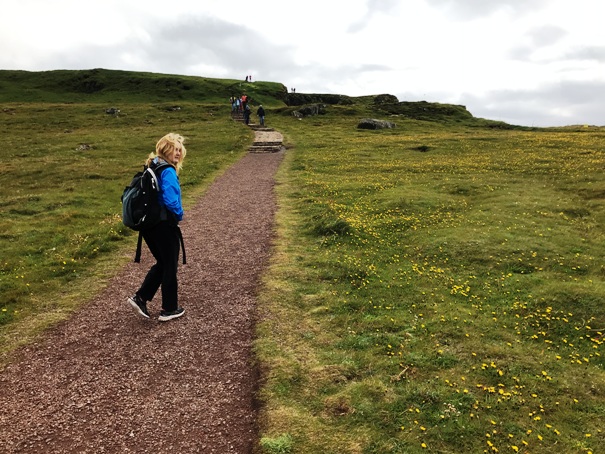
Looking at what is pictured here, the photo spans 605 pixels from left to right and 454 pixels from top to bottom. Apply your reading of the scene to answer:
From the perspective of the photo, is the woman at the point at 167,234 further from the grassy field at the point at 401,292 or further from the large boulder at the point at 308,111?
the large boulder at the point at 308,111

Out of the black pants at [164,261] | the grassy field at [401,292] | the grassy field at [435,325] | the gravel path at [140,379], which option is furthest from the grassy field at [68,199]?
the grassy field at [435,325]

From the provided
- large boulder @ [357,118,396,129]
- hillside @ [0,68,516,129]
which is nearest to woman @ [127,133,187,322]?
large boulder @ [357,118,396,129]

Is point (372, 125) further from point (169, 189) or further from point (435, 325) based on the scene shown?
point (169, 189)

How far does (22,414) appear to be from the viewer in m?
7.18

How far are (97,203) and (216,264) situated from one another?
533 inches

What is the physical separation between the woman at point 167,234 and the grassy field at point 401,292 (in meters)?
2.44

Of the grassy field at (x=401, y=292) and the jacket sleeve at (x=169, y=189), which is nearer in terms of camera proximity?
the grassy field at (x=401, y=292)

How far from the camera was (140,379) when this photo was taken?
324 inches

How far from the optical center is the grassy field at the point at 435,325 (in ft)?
23.1

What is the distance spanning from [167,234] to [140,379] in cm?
338

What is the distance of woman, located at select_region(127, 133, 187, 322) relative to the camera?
9578 millimetres

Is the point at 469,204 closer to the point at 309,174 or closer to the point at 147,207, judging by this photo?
the point at 309,174

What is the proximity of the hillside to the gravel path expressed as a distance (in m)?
84.1

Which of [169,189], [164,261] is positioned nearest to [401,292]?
[164,261]
